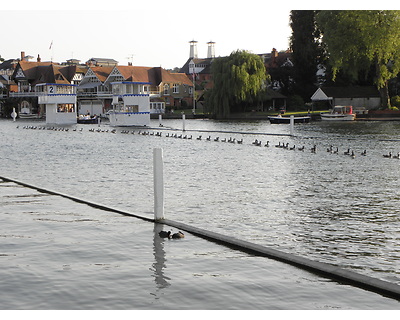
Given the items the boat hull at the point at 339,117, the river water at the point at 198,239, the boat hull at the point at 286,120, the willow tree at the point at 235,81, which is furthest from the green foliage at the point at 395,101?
the river water at the point at 198,239

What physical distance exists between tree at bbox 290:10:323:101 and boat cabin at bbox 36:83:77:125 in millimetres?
40249

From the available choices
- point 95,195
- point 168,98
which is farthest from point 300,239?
point 168,98

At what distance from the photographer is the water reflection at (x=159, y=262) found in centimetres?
889

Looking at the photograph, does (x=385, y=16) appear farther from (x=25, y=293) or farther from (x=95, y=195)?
(x=25, y=293)

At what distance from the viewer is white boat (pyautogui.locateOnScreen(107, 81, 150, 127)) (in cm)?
7738

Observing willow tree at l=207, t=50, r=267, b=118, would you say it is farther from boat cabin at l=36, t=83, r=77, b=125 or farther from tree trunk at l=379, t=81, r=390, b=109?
boat cabin at l=36, t=83, r=77, b=125

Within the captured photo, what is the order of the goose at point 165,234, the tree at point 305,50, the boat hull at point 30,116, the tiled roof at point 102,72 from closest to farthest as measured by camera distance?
the goose at point 165,234 < the tree at point 305,50 < the tiled roof at point 102,72 < the boat hull at point 30,116

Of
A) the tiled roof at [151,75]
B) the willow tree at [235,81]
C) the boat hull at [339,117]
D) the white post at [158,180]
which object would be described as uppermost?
the tiled roof at [151,75]

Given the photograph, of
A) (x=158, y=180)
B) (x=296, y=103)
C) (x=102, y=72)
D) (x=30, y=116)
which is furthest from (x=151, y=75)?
(x=158, y=180)

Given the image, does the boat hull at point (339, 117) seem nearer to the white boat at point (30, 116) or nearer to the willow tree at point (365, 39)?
the willow tree at point (365, 39)

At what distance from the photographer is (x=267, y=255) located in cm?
1043

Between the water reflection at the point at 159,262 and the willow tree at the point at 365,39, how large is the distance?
70771 mm

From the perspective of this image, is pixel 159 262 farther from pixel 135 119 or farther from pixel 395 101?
pixel 395 101
